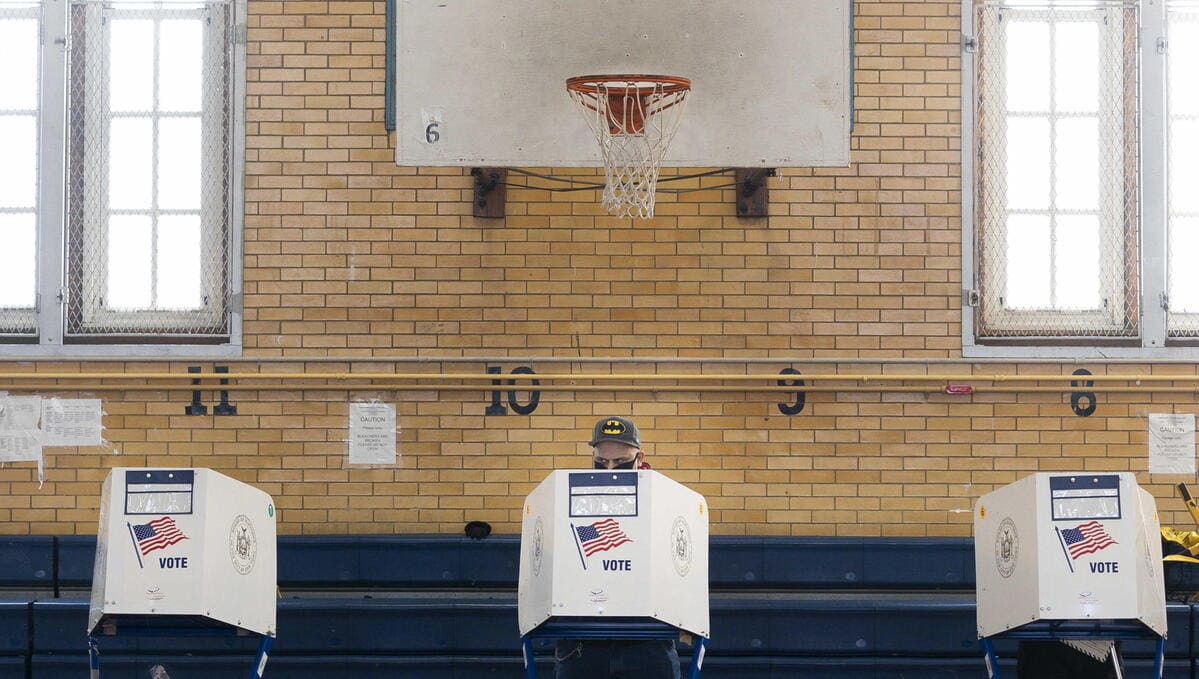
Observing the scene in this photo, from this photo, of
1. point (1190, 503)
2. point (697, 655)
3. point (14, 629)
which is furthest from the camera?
point (1190, 503)

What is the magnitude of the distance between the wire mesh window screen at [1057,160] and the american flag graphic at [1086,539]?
2.06m

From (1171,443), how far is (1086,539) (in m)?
2.12

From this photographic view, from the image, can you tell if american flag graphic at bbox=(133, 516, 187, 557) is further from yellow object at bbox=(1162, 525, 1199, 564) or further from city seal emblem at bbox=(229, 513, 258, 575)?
yellow object at bbox=(1162, 525, 1199, 564)

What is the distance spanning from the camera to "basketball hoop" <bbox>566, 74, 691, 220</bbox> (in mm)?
6109

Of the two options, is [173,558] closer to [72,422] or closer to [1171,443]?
[72,422]

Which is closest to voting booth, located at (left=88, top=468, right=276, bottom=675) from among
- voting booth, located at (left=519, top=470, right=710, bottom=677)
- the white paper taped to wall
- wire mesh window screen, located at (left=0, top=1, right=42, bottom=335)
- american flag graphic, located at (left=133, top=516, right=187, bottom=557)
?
american flag graphic, located at (left=133, top=516, right=187, bottom=557)

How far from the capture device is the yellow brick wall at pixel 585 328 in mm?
7121

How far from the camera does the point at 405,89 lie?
20.3 ft

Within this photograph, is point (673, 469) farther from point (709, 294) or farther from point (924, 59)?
point (924, 59)

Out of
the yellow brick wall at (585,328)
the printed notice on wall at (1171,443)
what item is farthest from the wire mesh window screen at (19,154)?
the printed notice on wall at (1171,443)

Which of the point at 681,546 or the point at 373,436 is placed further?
the point at 373,436

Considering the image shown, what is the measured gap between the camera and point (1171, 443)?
7.17 metres

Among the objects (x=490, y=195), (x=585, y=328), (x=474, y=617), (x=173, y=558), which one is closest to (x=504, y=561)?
(x=474, y=617)

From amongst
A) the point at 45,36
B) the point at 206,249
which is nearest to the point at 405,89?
the point at 206,249
